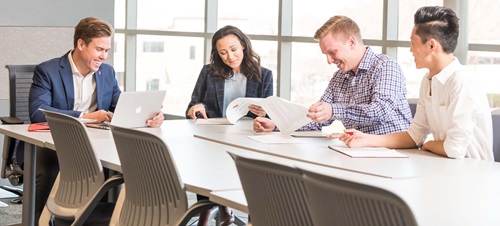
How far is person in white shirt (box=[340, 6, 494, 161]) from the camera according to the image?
3.40 metres

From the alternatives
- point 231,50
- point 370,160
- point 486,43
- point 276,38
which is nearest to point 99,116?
point 231,50

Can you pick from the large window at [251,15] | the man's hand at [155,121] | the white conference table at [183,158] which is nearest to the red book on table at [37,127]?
the white conference table at [183,158]

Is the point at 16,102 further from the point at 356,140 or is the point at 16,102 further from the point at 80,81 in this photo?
the point at 356,140

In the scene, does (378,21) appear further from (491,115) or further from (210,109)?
(491,115)

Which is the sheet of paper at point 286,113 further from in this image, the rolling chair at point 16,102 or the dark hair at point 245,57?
the rolling chair at point 16,102

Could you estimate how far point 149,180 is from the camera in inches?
122

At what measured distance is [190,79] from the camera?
823cm

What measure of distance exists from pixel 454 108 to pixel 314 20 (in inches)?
130

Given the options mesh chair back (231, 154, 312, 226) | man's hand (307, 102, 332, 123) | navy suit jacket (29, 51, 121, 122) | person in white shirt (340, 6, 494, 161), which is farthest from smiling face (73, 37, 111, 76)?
mesh chair back (231, 154, 312, 226)

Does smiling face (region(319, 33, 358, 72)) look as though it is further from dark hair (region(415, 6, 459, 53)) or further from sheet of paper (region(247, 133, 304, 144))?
dark hair (region(415, 6, 459, 53))

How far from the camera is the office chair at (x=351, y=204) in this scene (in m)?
1.71

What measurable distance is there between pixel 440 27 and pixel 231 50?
178 cm

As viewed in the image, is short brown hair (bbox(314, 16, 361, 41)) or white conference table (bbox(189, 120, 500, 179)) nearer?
white conference table (bbox(189, 120, 500, 179))

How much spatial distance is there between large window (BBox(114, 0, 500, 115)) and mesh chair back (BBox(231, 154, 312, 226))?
331 cm
